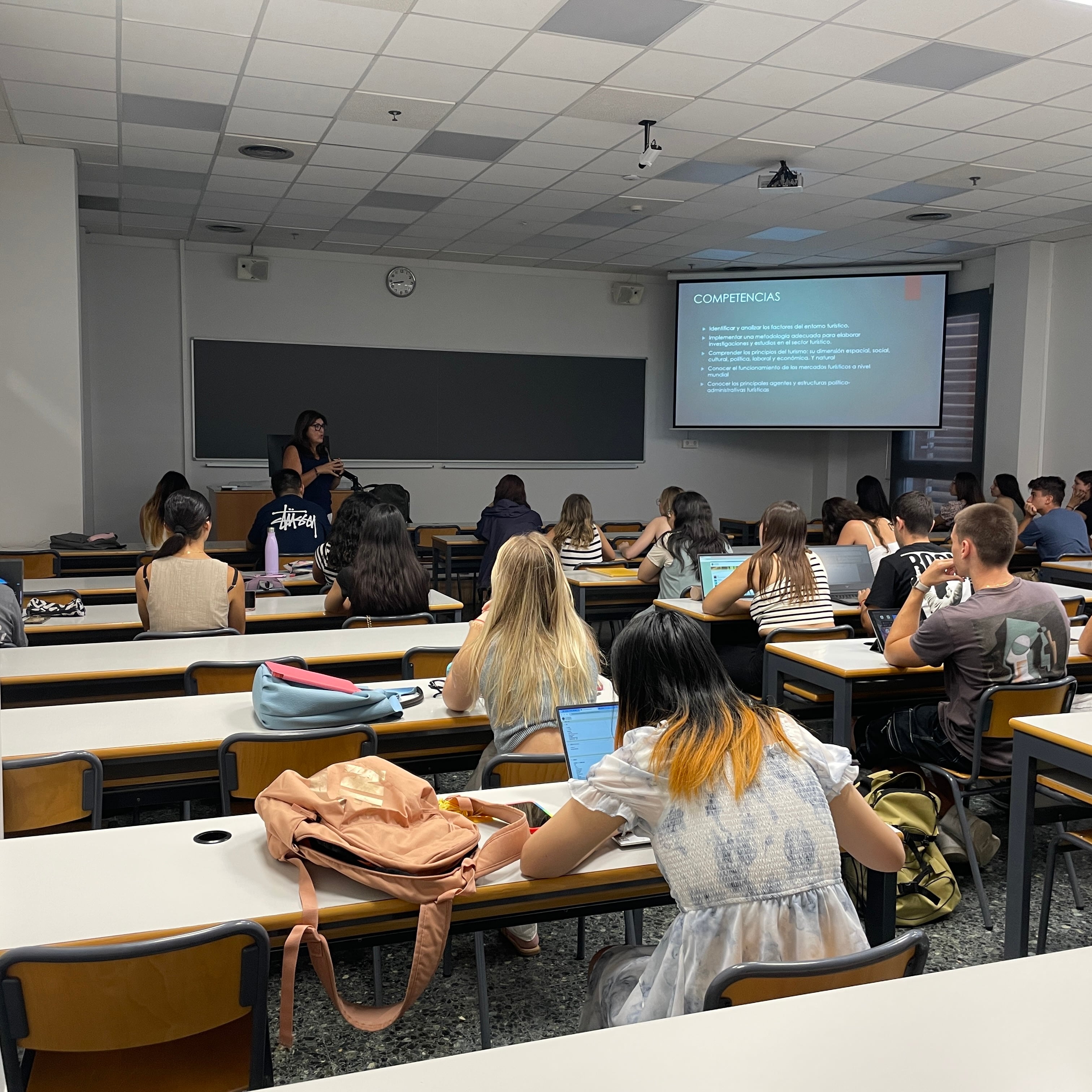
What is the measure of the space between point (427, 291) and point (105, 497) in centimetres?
374

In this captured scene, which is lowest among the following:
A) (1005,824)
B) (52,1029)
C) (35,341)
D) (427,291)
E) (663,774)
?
(1005,824)

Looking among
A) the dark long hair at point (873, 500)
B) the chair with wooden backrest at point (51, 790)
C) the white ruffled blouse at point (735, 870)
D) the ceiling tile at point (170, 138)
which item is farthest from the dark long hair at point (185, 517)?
the dark long hair at point (873, 500)

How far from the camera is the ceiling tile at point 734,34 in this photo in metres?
4.38

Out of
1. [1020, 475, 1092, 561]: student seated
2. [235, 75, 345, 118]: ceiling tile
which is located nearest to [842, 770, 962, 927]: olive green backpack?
[235, 75, 345, 118]: ceiling tile

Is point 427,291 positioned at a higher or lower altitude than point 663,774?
higher

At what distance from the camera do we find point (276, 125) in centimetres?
594

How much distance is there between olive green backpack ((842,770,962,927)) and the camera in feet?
10.2

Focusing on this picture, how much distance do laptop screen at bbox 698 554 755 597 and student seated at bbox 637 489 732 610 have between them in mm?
487

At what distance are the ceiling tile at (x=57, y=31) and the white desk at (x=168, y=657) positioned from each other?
2829 mm

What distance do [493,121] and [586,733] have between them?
15.0 feet

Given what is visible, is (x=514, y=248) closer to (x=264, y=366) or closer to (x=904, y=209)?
(x=264, y=366)

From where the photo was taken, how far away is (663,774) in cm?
168

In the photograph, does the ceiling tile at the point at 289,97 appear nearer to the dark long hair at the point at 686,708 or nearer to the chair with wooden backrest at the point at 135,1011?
the dark long hair at the point at 686,708

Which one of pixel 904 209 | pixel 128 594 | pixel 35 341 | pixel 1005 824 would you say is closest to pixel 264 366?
pixel 35 341
